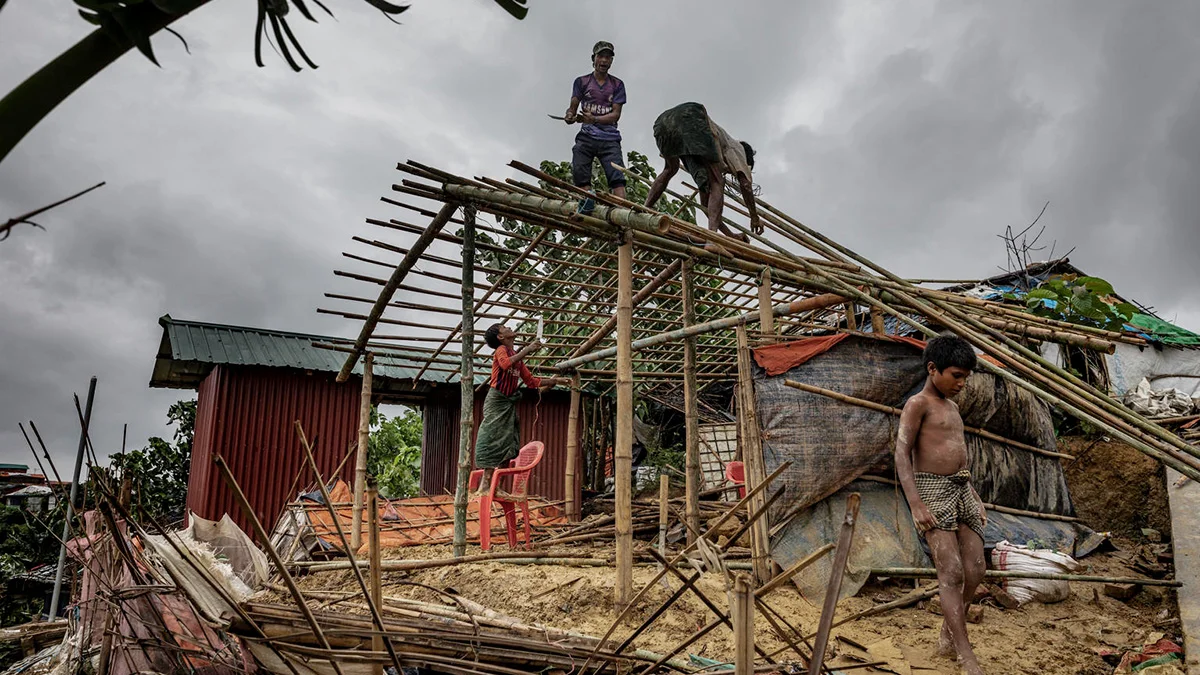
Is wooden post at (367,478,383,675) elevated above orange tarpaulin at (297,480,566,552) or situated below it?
above

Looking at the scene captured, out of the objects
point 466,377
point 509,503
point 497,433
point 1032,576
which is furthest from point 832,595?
point 497,433

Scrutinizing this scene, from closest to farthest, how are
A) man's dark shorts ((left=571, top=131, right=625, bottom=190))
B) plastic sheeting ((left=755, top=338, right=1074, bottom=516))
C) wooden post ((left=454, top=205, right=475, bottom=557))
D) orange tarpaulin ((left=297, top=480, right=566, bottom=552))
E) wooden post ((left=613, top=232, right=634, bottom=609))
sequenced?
wooden post ((left=613, top=232, right=634, bottom=609))
plastic sheeting ((left=755, top=338, right=1074, bottom=516))
wooden post ((left=454, top=205, right=475, bottom=557))
man's dark shorts ((left=571, top=131, right=625, bottom=190))
orange tarpaulin ((left=297, top=480, right=566, bottom=552))

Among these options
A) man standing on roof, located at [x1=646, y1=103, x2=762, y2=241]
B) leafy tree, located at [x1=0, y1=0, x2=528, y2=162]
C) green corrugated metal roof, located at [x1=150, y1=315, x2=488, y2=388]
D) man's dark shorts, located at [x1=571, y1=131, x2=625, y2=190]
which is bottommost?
leafy tree, located at [x1=0, y1=0, x2=528, y2=162]

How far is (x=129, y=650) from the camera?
350 cm

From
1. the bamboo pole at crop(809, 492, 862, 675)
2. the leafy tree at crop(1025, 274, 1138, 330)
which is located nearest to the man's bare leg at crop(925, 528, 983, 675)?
the bamboo pole at crop(809, 492, 862, 675)

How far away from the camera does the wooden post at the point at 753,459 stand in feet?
14.0

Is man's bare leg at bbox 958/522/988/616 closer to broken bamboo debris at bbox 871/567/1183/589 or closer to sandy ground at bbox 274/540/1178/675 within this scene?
broken bamboo debris at bbox 871/567/1183/589

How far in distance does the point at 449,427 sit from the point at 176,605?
868cm

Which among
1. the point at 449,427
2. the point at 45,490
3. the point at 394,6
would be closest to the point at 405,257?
the point at 394,6

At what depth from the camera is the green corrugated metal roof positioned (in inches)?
384

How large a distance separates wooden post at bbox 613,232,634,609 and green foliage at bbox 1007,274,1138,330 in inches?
221

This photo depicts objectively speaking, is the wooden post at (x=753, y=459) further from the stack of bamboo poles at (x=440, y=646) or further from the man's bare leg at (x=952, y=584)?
the stack of bamboo poles at (x=440, y=646)

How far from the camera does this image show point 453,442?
12.0 meters

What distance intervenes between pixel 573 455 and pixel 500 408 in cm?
161
